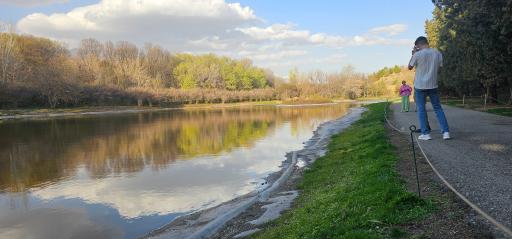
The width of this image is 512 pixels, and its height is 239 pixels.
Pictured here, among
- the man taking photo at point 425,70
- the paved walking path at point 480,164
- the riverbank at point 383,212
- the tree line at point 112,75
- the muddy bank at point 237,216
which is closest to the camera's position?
the riverbank at point 383,212

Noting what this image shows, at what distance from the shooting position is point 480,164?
812 cm

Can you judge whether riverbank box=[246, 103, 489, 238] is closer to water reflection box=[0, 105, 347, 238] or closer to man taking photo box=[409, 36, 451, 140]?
man taking photo box=[409, 36, 451, 140]

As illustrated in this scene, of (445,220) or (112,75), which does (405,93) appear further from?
(112,75)

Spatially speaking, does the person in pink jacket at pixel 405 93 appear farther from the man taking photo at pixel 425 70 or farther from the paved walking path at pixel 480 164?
the man taking photo at pixel 425 70

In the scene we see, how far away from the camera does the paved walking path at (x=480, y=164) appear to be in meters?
5.74

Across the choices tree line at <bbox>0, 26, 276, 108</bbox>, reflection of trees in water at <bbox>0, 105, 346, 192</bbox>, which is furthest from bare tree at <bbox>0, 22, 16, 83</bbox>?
reflection of trees in water at <bbox>0, 105, 346, 192</bbox>

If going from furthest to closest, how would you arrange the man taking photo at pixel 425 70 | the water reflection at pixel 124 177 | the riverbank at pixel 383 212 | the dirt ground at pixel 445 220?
the water reflection at pixel 124 177
the man taking photo at pixel 425 70
the riverbank at pixel 383 212
the dirt ground at pixel 445 220

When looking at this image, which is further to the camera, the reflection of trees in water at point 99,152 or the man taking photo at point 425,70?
the reflection of trees in water at point 99,152

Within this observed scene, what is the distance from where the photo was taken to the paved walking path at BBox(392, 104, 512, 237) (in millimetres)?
5742

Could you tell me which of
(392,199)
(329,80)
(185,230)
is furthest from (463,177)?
(329,80)

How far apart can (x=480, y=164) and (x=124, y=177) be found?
1319cm

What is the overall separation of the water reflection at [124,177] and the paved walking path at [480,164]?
21.1 feet

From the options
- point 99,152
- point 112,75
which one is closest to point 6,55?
point 112,75

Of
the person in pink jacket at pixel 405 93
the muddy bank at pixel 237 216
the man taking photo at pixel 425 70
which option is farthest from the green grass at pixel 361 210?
the person in pink jacket at pixel 405 93
